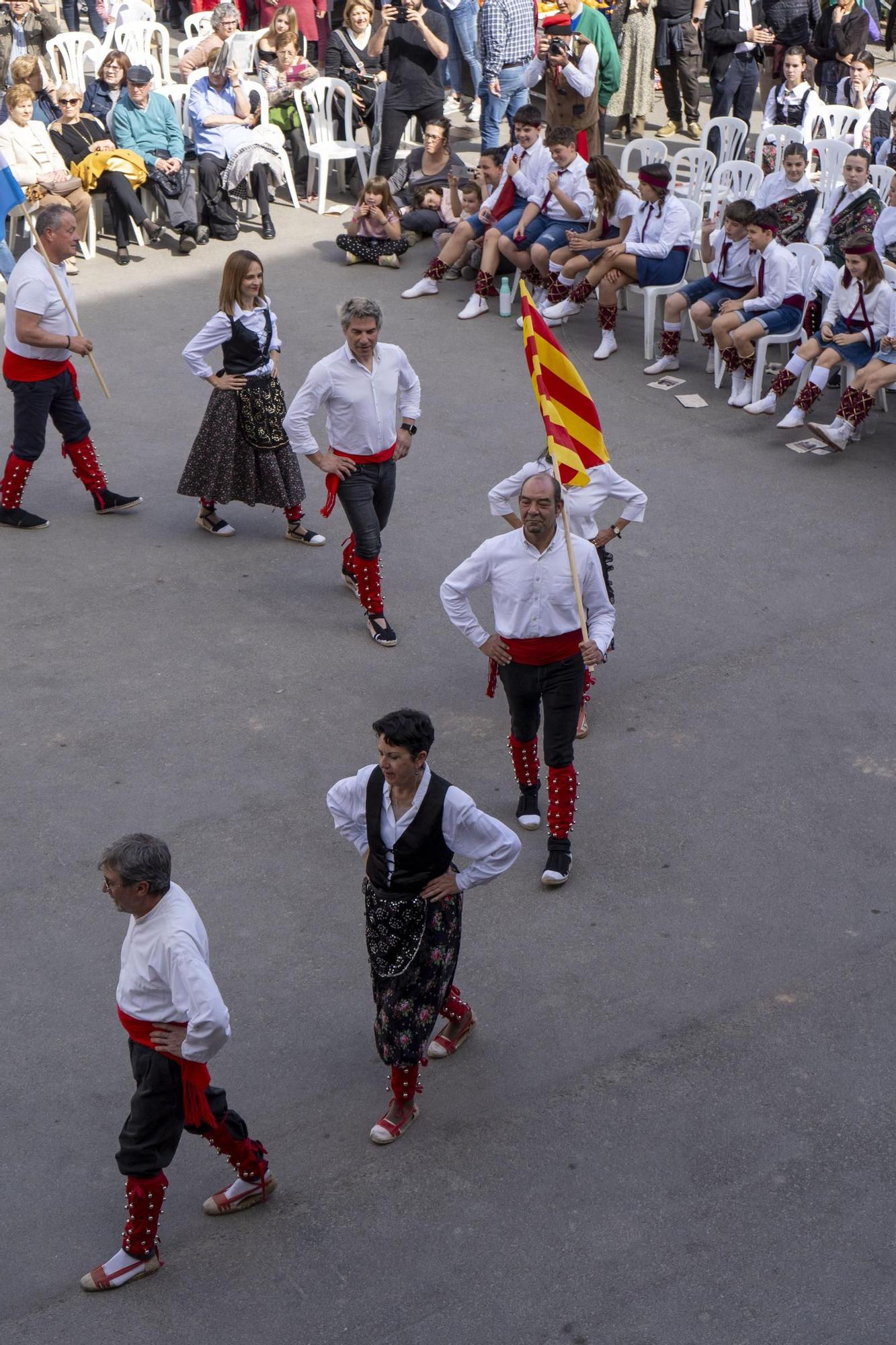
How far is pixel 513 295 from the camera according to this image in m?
12.4

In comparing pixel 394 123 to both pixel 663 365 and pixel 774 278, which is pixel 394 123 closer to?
pixel 663 365

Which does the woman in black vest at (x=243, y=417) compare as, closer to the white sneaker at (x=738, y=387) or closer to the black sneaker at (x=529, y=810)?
the black sneaker at (x=529, y=810)

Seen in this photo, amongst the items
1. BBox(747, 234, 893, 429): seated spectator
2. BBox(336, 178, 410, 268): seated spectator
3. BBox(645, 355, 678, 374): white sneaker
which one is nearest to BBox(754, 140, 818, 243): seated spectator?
BBox(747, 234, 893, 429): seated spectator

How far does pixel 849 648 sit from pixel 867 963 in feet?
8.24

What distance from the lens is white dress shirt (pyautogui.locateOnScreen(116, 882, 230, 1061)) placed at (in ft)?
13.0

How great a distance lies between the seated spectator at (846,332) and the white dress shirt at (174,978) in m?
7.26

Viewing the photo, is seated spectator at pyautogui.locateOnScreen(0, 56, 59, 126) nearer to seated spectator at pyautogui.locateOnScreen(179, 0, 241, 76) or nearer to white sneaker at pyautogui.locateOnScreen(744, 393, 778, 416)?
seated spectator at pyautogui.locateOnScreen(179, 0, 241, 76)

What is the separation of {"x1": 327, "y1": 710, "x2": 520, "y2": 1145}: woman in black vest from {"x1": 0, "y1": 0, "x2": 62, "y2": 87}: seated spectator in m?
13.5

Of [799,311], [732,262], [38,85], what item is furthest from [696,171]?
[38,85]

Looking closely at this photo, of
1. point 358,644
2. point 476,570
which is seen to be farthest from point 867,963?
point 358,644

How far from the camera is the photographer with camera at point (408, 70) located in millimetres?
13867

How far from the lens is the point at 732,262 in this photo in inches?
417

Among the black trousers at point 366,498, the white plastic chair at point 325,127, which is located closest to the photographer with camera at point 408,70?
the white plastic chair at point 325,127

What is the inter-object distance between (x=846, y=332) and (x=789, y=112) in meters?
4.24
